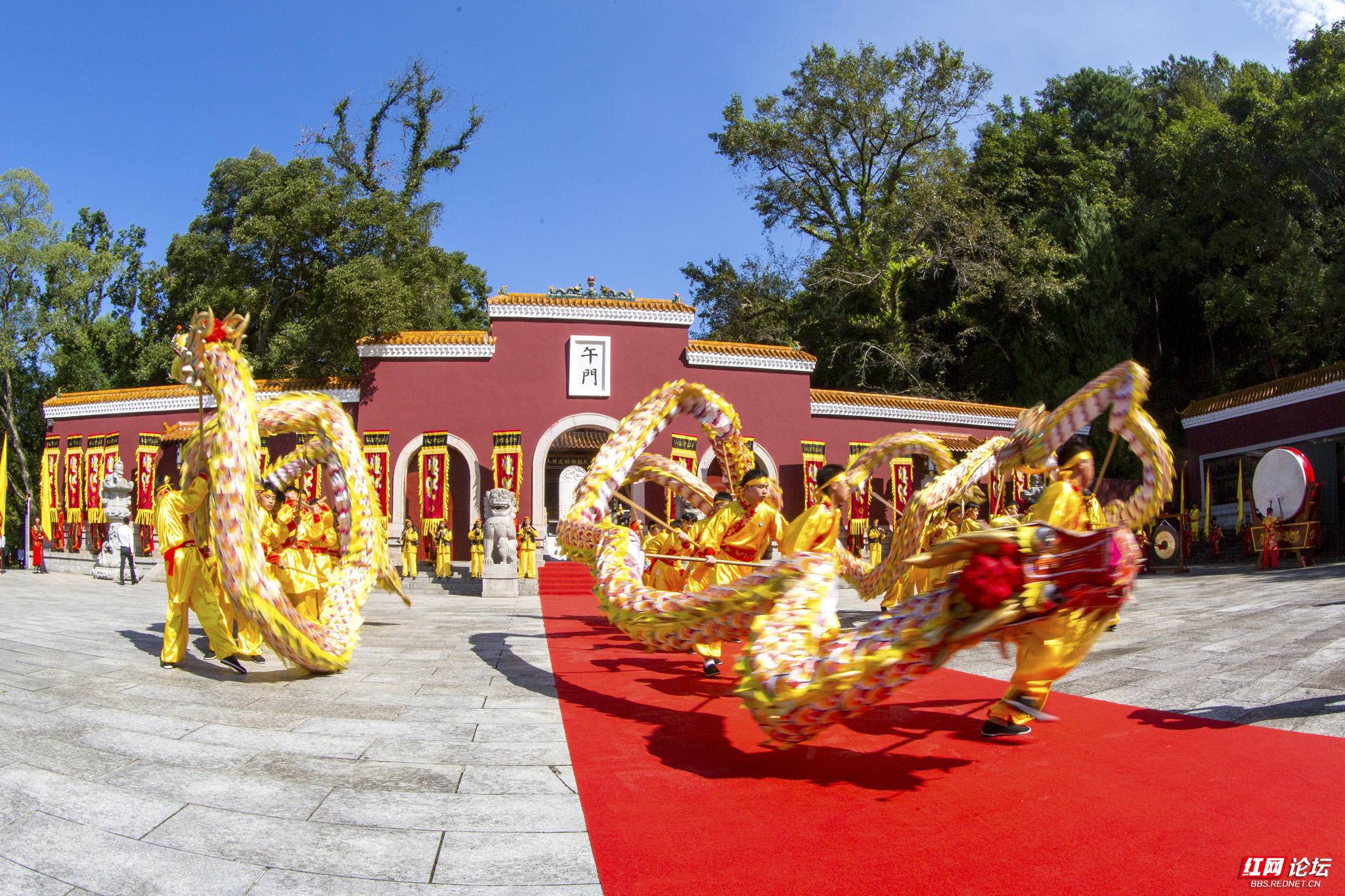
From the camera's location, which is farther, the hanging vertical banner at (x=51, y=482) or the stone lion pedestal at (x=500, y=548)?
the hanging vertical banner at (x=51, y=482)

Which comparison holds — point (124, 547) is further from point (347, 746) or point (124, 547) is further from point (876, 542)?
point (876, 542)

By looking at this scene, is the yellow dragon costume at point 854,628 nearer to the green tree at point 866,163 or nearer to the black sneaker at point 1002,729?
the black sneaker at point 1002,729

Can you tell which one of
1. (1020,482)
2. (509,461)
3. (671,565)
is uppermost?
(509,461)

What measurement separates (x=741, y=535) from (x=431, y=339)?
11.1 m

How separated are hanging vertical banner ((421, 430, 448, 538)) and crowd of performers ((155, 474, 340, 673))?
7.89 metres

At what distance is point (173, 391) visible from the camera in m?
15.5

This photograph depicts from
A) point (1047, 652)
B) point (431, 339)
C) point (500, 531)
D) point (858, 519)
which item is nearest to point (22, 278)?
point (431, 339)

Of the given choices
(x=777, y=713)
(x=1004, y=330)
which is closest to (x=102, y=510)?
(x=777, y=713)

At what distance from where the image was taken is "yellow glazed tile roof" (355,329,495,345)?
15.2 metres

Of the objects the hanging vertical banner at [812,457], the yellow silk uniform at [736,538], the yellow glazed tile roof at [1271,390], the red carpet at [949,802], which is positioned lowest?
the red carpet at [949,802]

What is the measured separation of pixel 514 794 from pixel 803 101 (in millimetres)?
21231

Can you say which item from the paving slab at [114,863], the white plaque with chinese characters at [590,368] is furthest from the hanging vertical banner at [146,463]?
the paving slab at [114,863]

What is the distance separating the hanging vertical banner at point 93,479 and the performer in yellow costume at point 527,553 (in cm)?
810

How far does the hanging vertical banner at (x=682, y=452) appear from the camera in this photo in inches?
583
